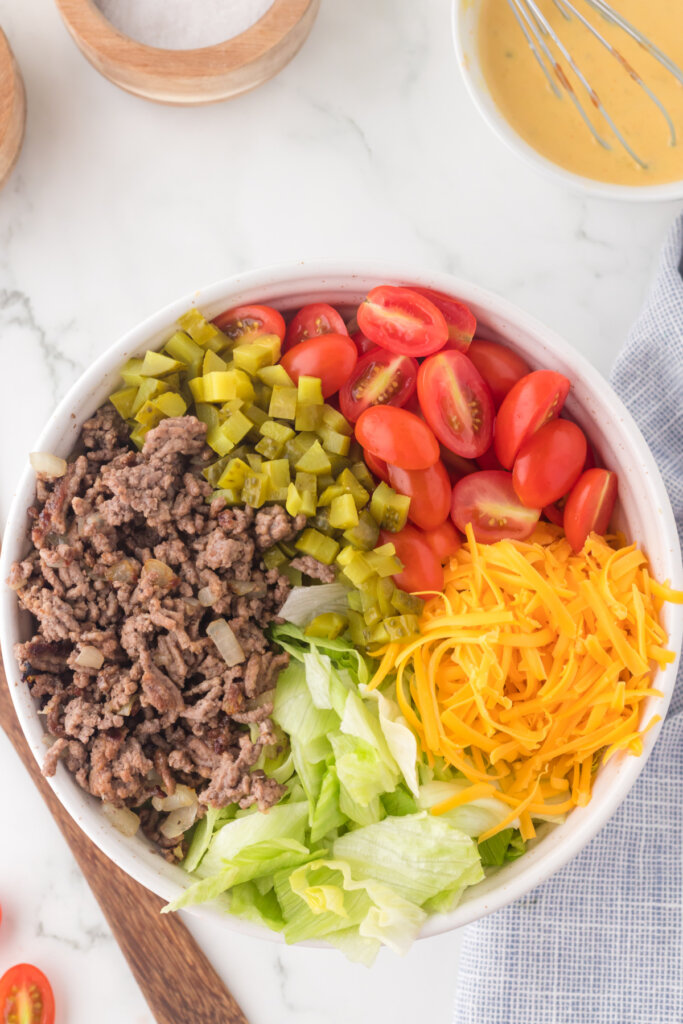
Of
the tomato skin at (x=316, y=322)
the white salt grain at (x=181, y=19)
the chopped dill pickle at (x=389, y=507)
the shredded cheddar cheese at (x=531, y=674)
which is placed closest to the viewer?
the shredded cheddar cheese at (x=531, y=674)

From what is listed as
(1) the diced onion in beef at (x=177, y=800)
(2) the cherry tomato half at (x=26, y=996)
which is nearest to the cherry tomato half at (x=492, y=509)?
(1) the diced onion in beef at (x=177, y=800)

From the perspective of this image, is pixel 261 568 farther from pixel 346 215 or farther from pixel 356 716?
pixel 346 215

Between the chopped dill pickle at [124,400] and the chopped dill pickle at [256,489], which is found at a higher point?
the chopped dill pickle at [124,400]

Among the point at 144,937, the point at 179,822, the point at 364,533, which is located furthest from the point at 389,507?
the point at 144,937

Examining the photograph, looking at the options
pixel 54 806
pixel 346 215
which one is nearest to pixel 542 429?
pixel 346 215

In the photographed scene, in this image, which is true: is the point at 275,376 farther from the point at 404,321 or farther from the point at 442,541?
the point at 442,541

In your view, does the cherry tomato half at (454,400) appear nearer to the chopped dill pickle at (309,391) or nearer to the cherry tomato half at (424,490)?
the cherry tomato half at (424,490)
